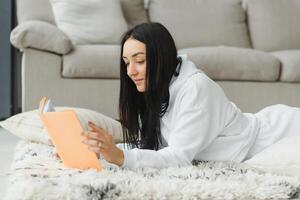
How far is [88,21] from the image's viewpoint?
355cm

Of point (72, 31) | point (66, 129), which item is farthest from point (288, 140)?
point (72, 31)

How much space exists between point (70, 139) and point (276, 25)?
268 cm

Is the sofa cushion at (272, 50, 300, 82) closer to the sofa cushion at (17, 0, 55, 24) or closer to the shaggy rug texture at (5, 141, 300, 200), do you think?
the sofa cushion at (17, 0, 55, 24)

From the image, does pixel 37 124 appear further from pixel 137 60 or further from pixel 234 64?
pixel 234 64

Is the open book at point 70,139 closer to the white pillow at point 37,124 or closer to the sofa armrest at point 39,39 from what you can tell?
the white pillow at point 37,124

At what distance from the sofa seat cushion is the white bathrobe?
4.54 feet

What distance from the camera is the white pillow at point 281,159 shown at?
5.45 feet

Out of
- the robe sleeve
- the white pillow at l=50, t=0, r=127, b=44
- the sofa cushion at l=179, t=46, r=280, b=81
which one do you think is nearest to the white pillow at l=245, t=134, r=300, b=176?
the robe sleeve

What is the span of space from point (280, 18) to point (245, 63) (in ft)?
2.75

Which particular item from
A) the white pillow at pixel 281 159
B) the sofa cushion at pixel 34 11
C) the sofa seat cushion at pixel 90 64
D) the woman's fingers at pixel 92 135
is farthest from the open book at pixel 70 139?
the sofa cushion at pixel 34 11

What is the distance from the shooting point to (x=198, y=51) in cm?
327

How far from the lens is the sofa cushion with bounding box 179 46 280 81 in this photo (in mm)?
3219

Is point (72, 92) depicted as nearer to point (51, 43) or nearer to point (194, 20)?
point (51, 43)

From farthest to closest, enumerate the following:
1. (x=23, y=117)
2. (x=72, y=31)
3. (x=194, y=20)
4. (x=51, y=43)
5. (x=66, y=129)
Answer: (x=194, y=20), (x=72, y=31), (x=51, y=43), (x=23, y=117), (x=66, y=129)
